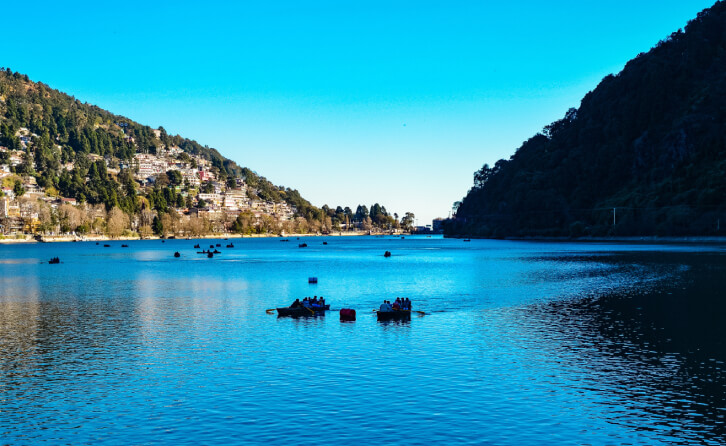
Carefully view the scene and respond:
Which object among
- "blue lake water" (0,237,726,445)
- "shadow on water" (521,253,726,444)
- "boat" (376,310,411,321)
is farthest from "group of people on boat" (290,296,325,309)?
"shadow on water" (521,253,726,444)

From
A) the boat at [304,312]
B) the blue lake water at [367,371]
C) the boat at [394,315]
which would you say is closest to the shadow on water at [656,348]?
the blue lake water at [367,371]

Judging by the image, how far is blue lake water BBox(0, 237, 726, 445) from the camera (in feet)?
87.0

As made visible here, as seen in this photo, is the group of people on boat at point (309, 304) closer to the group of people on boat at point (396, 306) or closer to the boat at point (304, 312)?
the boat at point (304, 312)

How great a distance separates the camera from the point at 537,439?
25250 millimetres

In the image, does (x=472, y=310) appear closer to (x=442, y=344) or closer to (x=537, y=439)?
(x=442, y=344)

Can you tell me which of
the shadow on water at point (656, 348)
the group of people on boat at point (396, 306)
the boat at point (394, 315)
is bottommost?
the shadow on water at point (656, 348)

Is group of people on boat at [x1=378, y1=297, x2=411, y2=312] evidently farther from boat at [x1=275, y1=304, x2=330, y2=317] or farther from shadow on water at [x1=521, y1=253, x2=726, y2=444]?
shadow on water at [x1=521, y1=253, x2=726, y2=444]

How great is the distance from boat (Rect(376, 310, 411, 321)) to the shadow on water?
1145 cm

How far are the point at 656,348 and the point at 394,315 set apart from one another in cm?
2188

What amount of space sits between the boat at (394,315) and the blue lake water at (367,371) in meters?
1.51

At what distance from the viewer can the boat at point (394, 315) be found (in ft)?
184

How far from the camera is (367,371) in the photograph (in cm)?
3653

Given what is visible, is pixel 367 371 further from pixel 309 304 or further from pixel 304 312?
pixel 309 304

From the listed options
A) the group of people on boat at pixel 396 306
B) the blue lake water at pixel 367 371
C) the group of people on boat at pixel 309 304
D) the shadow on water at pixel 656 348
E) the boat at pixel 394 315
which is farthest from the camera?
the group of people on boat at pixel 309 304
